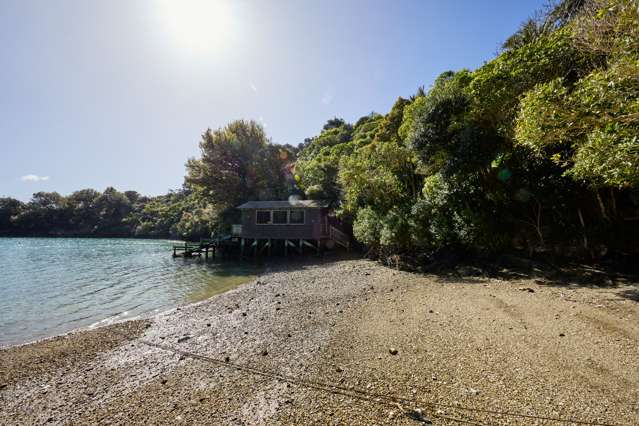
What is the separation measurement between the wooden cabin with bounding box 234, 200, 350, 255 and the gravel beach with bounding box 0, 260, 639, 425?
13.2m

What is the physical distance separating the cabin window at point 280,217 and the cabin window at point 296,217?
0.43 metres

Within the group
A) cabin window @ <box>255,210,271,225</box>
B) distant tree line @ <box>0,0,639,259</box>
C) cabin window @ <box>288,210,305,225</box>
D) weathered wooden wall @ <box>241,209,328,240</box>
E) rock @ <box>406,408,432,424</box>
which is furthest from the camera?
cabin window @ <box>255,210,271,225</box>

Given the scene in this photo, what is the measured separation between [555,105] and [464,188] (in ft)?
22.0

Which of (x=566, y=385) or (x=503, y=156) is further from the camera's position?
(x=503, y=156)

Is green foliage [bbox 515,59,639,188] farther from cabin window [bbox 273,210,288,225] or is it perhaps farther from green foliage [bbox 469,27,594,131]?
cabin window [bbox 273,210,288,225]

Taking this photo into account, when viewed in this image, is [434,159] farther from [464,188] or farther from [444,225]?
[444,225]

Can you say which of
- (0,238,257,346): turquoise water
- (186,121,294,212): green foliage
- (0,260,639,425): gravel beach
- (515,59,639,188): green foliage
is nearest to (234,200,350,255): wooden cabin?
(0,238,257,346): turquoise water

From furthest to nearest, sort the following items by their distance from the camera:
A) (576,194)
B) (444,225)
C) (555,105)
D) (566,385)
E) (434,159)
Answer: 1. (434,159)
2. (444,225)
3. (576,194)
4. (555,105)
5. (566,385)

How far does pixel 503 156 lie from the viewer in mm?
10180

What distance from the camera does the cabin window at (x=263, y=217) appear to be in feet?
73.5

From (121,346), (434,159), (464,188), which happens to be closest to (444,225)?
(464,188)

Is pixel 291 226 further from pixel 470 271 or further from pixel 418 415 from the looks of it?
pixel 418 415

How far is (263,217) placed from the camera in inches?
886

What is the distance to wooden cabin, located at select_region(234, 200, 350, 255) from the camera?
2119cm
